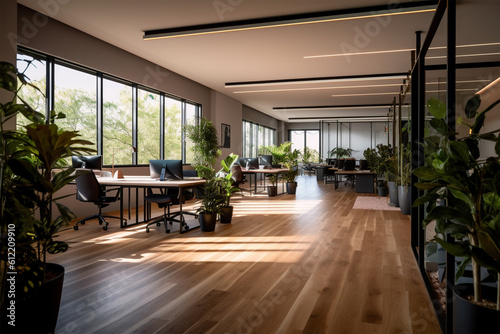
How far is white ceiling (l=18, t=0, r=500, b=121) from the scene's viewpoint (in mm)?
4941

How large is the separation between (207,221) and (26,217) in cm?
352

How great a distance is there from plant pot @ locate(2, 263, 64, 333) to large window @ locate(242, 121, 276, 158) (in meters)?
12.3

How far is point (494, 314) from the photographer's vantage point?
1487mm

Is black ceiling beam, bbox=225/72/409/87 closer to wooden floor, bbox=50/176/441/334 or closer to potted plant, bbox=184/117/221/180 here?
potted plant, bbox=184/117/221/180

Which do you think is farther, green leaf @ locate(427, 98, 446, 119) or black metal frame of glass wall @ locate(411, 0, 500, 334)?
green leaf @ locate(427, 98, 446, 119)

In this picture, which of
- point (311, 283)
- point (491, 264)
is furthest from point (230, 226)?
point (491, 264)

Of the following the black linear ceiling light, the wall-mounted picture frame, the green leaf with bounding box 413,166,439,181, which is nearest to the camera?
the green leaf with bounding box 413,166,439,181

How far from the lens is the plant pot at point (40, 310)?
178 centimetres

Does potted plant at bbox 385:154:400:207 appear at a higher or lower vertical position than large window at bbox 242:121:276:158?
lower

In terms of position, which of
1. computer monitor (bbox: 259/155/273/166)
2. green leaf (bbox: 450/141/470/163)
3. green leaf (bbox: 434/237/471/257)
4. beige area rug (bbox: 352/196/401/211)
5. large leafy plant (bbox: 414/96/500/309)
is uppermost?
computer monitor (bbox: 259/155/273/166)

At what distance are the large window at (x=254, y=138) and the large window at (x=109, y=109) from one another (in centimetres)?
492

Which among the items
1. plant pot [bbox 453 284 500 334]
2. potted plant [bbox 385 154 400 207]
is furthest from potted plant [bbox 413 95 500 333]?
potted plant [bbox 385 154 400 207]

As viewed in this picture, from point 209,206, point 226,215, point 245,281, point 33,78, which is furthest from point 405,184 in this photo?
point 33,78

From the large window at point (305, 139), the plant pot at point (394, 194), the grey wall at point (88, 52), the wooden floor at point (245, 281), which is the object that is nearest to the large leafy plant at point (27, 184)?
the wooden floor at point (245, 281)
